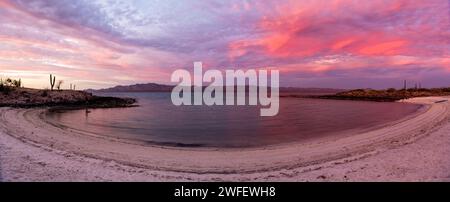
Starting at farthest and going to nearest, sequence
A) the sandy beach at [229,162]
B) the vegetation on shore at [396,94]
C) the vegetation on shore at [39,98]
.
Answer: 1. the vegetation on shore at [396,94]
2. the vegetation on shore at [39,98]
3. the sandy beach at [229,162]

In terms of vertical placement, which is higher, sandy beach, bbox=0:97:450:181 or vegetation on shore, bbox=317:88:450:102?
vegetation on shore, bbox=317:88:450:102

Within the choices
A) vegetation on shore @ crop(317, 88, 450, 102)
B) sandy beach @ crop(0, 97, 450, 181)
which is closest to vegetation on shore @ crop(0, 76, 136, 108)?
sandy beach @ crop(0, 97, 450, 181)

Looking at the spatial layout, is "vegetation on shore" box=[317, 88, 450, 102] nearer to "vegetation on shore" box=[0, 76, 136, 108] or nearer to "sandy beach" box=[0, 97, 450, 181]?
"vegetation on shore" box=[0, 76, 136, 108]

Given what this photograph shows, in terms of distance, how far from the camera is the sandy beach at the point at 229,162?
11.2 metres

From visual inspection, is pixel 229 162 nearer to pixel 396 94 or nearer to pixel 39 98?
pixel 39 98

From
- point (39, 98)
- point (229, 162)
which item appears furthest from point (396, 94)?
point (229, 162)

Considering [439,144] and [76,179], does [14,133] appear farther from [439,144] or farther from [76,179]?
[439,144]

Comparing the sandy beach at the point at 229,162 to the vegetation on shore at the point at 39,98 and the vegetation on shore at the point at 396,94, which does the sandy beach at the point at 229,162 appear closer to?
the vegetation on shore at the point at 39,98

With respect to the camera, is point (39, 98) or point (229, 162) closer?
point (229, 162)

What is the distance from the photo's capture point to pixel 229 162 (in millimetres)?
15000

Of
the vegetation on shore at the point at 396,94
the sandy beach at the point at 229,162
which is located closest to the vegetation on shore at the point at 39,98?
the sandy beach at the point at 229,162

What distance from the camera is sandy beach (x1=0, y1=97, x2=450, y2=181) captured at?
1123 cm
